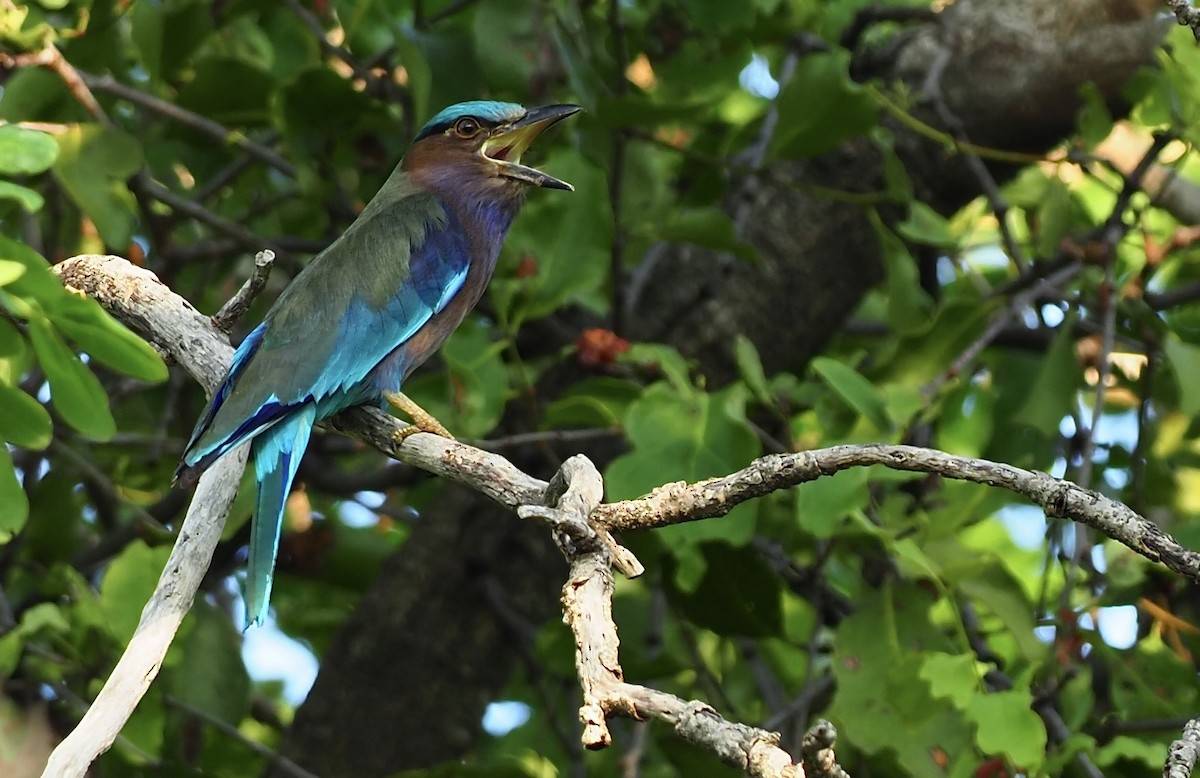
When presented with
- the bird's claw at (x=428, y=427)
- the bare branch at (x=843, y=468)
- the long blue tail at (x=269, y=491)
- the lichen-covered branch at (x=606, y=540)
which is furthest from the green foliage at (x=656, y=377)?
the bare branch at (x=843, y=468)

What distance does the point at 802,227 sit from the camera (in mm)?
4520

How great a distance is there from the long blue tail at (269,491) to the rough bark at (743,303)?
913 millimetres

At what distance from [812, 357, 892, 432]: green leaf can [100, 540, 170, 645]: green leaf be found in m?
1.46

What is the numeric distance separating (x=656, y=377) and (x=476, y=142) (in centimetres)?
76

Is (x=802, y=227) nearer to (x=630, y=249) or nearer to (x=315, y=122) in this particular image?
(x=630, y=249)

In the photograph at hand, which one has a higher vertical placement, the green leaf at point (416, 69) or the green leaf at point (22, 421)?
the green leaf at point (416, 69)

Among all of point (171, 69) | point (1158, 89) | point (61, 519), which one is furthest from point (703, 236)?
point (61, 519)

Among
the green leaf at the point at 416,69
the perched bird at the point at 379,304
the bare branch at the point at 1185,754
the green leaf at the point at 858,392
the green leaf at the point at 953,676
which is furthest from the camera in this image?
the green leaf at the point at 416,69

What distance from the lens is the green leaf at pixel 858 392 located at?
3.22m

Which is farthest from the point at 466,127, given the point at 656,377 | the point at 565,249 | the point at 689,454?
the point at 689,454

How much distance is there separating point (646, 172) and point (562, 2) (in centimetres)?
58

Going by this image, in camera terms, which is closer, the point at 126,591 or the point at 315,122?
the point at 126,591

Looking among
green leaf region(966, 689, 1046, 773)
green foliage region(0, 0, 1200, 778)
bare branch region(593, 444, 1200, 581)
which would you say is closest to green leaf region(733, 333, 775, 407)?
green foliage region(0, 0, 1200, 778)

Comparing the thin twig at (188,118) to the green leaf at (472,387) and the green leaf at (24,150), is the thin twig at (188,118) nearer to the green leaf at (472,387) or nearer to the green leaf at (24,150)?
the green leaf at (472,387)
